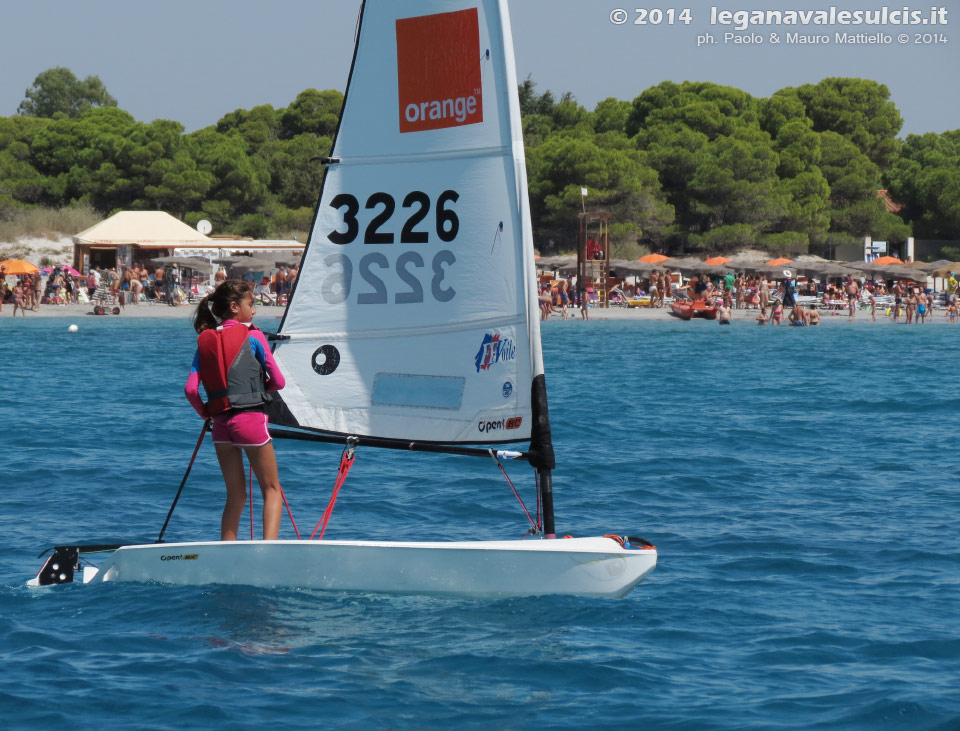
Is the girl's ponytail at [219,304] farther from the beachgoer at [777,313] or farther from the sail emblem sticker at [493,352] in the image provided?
the beachgoer at [777,313]

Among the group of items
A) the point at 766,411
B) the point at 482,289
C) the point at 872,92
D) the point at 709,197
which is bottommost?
the point at 766,411

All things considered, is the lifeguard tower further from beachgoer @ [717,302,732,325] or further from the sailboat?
the sailboat

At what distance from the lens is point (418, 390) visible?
7242 millimetres

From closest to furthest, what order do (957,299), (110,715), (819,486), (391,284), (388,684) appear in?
(110,715), (388,684), (391,284), (819,486), (957,299)

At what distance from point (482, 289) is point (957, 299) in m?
40.7

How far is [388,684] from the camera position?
6082 mm

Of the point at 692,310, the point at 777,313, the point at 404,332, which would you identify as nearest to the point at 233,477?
the point at 404,332

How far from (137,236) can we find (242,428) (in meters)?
41.5

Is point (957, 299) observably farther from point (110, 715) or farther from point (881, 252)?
point (110, 715)

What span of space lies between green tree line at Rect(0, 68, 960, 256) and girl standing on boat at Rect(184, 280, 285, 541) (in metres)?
51.0

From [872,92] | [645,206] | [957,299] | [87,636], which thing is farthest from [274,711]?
[872,92]

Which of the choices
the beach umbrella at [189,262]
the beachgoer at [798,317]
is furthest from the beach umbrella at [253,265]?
the beachgoer at [798,317]

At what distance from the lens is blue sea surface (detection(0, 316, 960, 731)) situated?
5879 millimetres

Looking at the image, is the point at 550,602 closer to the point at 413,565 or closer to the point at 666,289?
the point at 413,565
